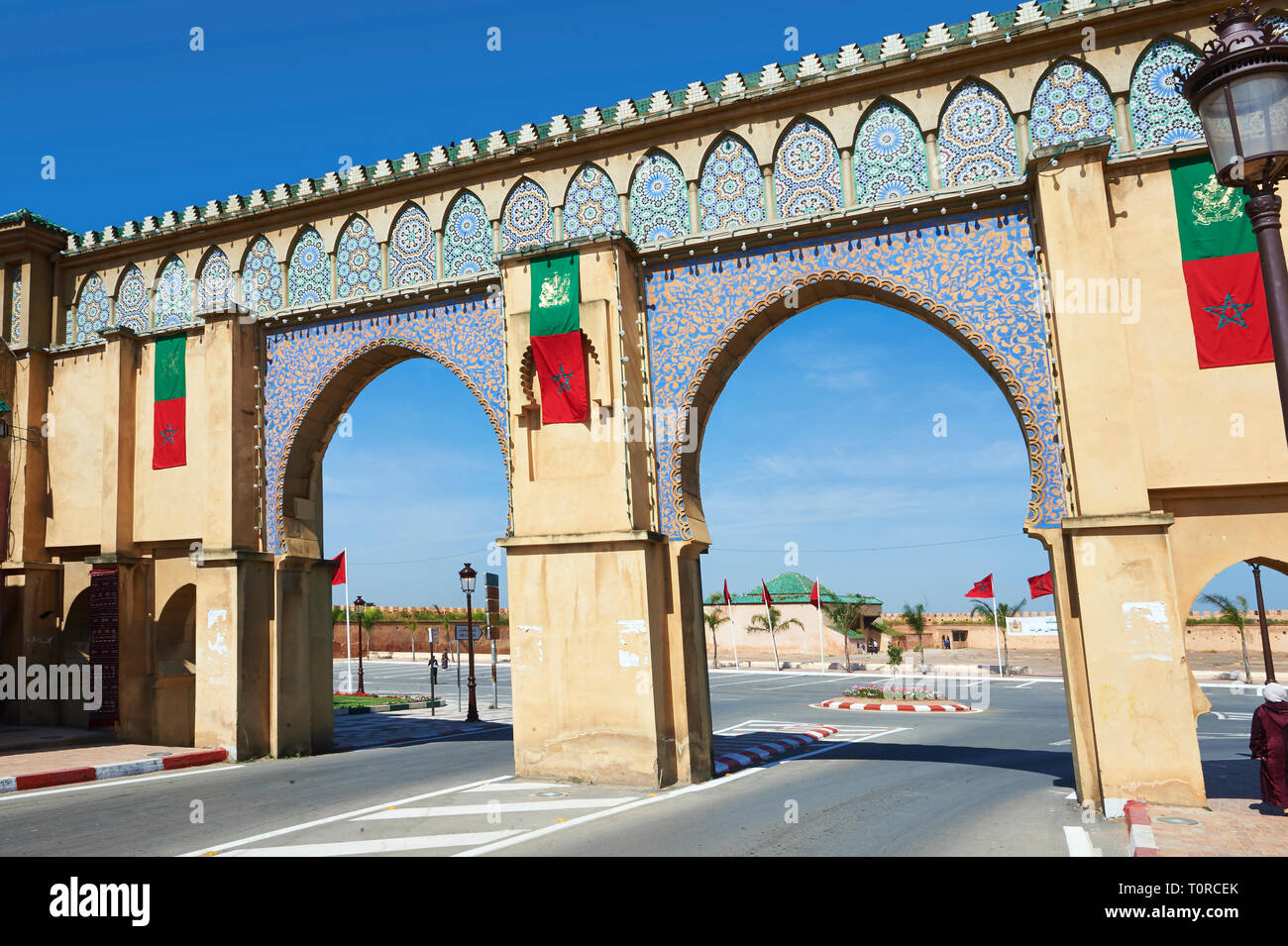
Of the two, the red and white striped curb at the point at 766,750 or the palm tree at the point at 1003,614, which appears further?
the palm tree at the point at 1003,614

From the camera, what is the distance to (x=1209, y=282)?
28.9 feet

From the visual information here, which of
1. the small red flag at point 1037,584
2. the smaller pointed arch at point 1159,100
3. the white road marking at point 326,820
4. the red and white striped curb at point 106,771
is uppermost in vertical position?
the smaller pointed arch at point 1159,100

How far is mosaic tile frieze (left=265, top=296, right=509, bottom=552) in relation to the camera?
38.9ft

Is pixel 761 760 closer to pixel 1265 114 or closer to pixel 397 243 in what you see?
pixel 397 243

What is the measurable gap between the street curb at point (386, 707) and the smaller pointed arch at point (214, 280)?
40.2ft

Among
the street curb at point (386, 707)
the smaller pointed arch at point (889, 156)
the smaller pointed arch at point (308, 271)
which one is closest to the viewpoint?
the smaller pointed arch at point (889, 156)

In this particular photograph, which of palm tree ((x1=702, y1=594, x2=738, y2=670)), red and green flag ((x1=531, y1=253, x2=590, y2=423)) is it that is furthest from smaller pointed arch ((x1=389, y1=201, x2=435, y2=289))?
palm tree ((x1=702, y1=594, x2=738, y2=670))

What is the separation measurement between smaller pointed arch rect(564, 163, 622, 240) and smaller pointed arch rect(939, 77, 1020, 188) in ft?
12.9

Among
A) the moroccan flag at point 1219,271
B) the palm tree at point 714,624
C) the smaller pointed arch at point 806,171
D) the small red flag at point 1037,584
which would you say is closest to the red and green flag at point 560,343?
the smaller pointed arch at point 806,171

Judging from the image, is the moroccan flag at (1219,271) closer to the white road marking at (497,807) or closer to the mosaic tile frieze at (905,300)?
the mosaic tile frieze at (905,300)

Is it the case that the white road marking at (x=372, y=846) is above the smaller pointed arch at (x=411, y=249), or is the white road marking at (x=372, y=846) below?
below

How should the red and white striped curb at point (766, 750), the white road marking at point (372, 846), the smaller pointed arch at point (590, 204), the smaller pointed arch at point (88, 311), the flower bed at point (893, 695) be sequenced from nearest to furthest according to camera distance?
the white road marking at point (372, 846) < the smaller pointed arch at point (590, 204) < the red and white striped curb at point (766, 750) < the smaller pointed arch at point (88, 311) < the flower bed at point (893, 695)

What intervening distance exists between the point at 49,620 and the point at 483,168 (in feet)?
34.2

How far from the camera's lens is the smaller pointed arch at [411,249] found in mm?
12477
